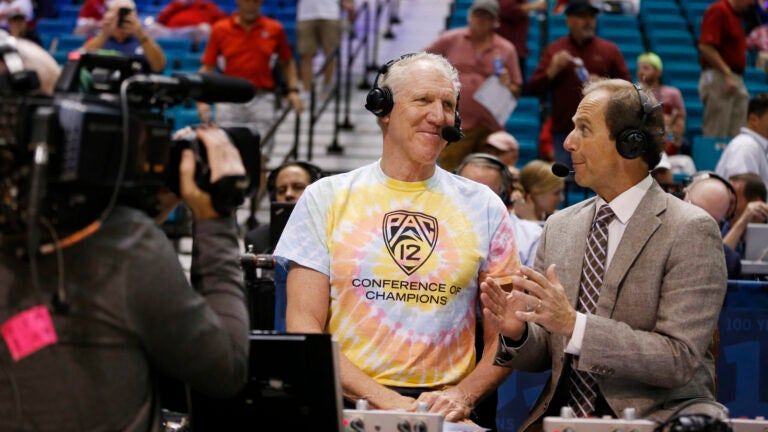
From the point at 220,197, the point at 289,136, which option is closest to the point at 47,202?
the point at 220,197

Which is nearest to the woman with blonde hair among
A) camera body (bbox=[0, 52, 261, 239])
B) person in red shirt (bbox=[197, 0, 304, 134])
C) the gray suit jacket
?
person in red shirt (bbox=[197, 0, 304, 134])

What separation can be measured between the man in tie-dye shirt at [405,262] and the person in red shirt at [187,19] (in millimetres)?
7707

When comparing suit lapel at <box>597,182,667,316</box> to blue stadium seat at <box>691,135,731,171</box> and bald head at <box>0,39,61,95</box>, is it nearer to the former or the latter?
bald head at <box>0,39,61,95</box>

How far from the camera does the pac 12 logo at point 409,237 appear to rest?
10.5 feet

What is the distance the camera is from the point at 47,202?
2.03 m

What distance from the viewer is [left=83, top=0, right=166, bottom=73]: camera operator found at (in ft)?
26.0

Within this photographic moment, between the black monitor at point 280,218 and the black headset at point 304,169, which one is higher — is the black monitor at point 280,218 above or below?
above

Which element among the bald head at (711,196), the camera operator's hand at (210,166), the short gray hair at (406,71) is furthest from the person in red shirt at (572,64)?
the camera operator's hand at (210,166)

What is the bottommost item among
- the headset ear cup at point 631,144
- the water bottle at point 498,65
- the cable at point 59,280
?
the water bottle at point 498,65

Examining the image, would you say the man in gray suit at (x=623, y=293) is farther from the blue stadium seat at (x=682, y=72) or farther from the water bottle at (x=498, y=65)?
the blue stadium seat at (x=682, y=72)

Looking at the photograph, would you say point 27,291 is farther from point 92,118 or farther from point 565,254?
point 565,254

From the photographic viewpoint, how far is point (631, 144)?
9.93ft

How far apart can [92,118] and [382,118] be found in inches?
61.2

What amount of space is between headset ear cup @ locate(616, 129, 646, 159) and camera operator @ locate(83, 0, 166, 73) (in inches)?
213
